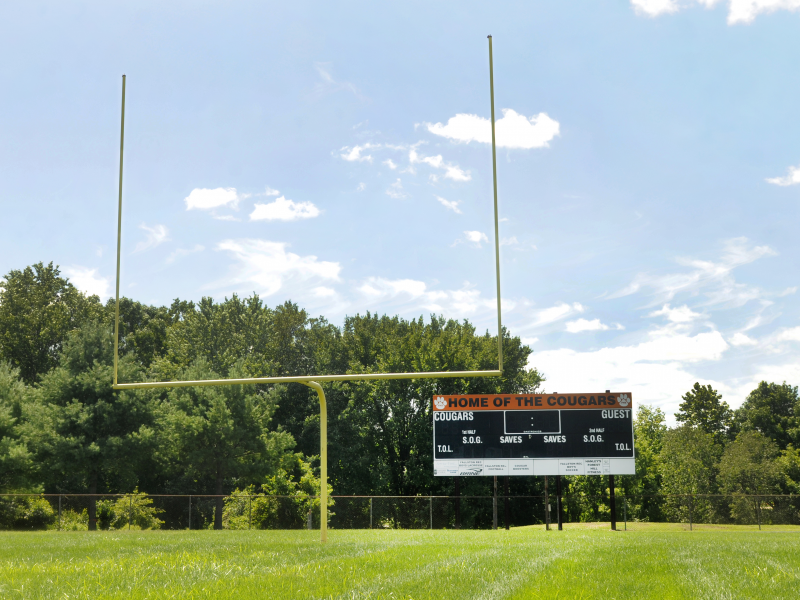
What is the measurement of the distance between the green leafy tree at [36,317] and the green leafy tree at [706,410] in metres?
45.0

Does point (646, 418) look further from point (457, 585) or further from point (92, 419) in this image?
point (457, 585)

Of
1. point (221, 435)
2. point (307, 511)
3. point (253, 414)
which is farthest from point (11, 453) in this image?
point (307, 511)

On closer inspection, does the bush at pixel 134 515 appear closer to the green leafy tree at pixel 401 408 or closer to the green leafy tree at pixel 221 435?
the green leafy tree at pixel 221 435

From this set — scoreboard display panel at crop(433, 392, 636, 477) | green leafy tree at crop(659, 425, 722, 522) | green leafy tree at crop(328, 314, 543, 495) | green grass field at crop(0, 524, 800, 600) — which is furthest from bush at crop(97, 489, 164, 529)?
green leafy tree at crop(659, 425, 722, 522)

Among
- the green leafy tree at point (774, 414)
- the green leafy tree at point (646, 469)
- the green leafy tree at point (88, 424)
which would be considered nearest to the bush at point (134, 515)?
the green leafy tree at point (88, 424)

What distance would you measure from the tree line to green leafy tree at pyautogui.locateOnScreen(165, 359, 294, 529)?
57 mm

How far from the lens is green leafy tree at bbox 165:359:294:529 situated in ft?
83.4

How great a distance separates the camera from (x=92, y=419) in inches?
920

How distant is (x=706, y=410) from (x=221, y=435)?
43.5 m

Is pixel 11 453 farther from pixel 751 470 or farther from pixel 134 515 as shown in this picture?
pixel 751 470

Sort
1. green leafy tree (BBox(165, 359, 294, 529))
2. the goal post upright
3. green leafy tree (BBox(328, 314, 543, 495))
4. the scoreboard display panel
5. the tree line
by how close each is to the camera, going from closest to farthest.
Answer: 1. the goal post upright
2. the scoreboard display panel
3. the tree line
4. green leafy tree (BBox(165, 359, 294, 529))
5. green leafy tree (BBox(328, 314, 543, 495))

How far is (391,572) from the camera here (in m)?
5.30

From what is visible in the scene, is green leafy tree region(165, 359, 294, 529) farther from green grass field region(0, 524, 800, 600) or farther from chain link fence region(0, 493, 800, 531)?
green grass field region(0, 524, 800, 600)

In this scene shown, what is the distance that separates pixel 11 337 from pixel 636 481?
35.6 metres
